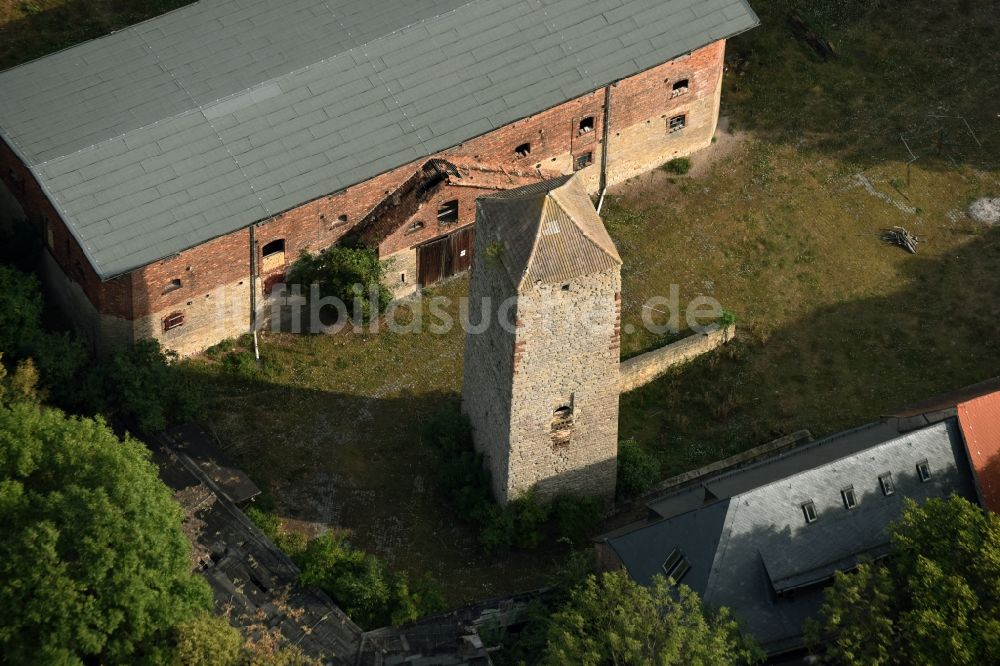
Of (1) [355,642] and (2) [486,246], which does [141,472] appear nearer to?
(1) [355,642]

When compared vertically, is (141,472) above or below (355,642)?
above

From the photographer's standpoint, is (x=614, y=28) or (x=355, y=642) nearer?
(x=355, y=642)

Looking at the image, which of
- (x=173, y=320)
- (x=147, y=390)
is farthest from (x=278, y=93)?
(x=147, y=390)

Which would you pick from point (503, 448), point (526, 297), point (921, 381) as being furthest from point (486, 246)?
point (921, 381)

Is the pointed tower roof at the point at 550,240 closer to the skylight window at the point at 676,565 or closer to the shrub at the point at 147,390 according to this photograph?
the skylight window at the point at 676,565

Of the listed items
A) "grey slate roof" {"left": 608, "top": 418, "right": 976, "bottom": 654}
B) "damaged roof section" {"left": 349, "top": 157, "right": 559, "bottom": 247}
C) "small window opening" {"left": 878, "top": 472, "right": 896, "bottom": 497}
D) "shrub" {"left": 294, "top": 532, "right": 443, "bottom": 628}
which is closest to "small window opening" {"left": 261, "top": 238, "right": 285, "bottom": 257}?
"damaged roof section" {"left": 349, "top": 157, "right": 559, "bottom": 247}

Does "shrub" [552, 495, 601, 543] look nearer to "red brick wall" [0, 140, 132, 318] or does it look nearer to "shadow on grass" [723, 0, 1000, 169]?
"red brick wall" [0, 140, 132, 318]

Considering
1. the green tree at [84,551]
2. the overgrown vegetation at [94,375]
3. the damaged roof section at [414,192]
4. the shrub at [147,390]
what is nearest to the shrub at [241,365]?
the shrub at [147,390]
